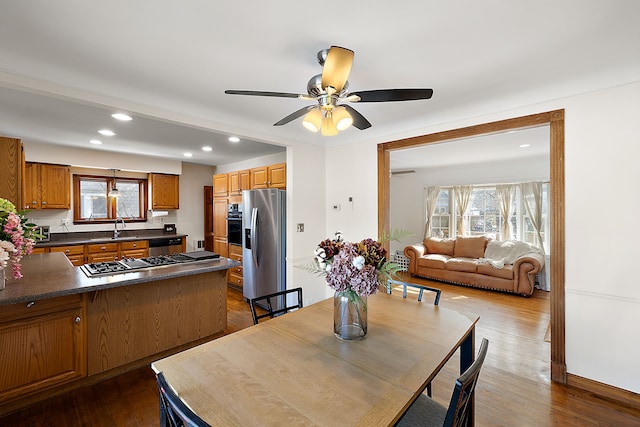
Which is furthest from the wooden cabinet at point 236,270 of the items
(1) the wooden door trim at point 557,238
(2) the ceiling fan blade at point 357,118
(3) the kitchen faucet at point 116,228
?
(1) the wooden door trim at point 557,238

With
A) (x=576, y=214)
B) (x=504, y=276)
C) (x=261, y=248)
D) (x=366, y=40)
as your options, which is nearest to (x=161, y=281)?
(x=261, y=248)

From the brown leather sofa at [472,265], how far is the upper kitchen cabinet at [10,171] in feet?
19.6

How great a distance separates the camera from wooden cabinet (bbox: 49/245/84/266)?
4.33 metres

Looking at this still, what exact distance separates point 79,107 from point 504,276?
6.27m

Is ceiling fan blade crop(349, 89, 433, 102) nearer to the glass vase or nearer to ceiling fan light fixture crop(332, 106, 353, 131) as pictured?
ceiling fan light fixture crop(332, 106, 353, 131)

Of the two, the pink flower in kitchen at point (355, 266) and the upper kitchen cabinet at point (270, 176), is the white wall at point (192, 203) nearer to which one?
the upper kitchen cabinet at point (270, 176)

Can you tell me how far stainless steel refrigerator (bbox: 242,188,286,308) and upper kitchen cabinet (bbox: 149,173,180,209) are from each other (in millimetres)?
2481

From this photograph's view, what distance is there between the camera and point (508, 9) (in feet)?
4.56

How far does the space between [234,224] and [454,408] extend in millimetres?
4216

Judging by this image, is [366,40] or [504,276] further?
[504,276]

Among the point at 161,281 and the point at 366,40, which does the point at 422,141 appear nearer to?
the point at 366,40

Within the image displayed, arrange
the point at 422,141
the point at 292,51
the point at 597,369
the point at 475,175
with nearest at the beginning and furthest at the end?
the point at 292,51 → the point at 597,369 → the point at 422,141 → the point at 475,175

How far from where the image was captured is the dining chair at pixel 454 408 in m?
0.94

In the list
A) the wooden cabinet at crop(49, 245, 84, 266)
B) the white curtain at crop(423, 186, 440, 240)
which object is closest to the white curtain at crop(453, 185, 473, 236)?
the white curtain at crop(423, 186, 440, 240)
